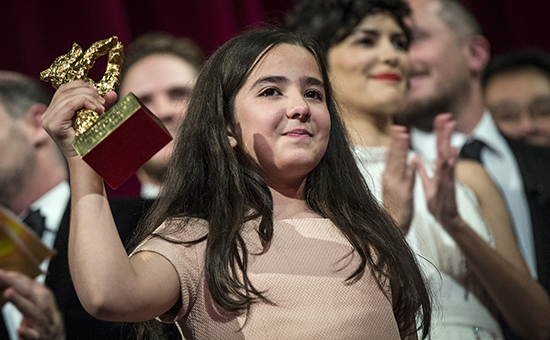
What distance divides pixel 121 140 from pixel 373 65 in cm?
122

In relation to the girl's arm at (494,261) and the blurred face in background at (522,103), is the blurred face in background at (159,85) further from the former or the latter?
the blurred face in background at (522,103)

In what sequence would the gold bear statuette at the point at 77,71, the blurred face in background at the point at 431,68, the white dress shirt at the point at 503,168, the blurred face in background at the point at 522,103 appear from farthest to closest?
1. the blurred face in background at the point at 522,103
2. the blurred face in background at the point at 431,68
3. the white dress shirt at the point at 503,168
4. the gold bear statuette at the point at 77,71

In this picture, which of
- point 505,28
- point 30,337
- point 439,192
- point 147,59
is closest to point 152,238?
point 30,337

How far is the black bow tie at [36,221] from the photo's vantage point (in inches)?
70.7

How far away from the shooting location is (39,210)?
1840mm

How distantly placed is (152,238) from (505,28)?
2.67 metres

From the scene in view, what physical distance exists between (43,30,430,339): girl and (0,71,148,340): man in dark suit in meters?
0.44

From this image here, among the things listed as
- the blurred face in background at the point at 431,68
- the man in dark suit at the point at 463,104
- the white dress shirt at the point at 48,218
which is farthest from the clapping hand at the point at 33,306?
the blurred face in background at the point at 431,68

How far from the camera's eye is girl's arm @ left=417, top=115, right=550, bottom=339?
6.03 feet

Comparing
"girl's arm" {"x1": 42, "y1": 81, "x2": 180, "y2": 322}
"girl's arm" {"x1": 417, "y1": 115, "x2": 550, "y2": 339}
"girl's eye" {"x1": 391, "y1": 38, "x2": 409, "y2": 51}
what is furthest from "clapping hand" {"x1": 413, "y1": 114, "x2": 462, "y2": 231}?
"girl's arm" {"x1": 42, "y1": 81, "x2": 180, "y2": 322}

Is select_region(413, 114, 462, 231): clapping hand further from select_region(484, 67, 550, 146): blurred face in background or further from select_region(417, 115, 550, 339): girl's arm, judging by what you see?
select_region(484, 67, 550, 146): blurred face in background

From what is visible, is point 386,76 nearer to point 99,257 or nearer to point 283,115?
point 283,115

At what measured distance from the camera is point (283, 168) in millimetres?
1175

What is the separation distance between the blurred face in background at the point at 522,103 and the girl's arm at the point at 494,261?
3.05 feet
